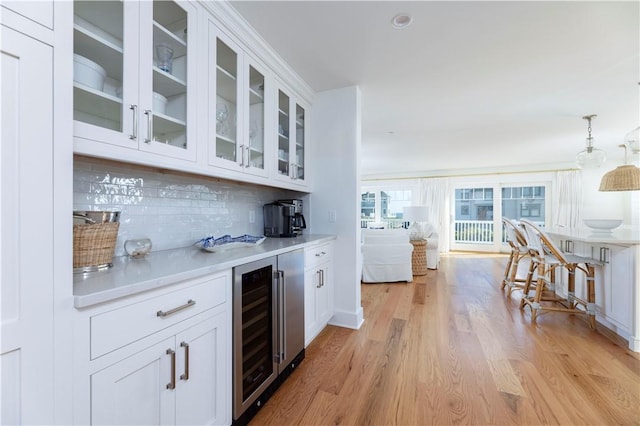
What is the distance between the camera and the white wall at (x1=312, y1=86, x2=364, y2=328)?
8.41 ft

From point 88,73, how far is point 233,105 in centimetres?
80

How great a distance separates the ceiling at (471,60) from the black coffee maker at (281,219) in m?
1.20

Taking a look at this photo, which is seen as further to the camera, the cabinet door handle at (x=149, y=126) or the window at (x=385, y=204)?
the window at (x=385, y=204)

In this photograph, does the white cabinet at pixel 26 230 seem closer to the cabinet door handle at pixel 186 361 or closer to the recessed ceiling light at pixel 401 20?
the cabinet door handle at pixel 186 361

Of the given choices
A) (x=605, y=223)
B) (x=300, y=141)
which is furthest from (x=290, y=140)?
(x=605, y=223)

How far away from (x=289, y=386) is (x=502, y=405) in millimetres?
1254

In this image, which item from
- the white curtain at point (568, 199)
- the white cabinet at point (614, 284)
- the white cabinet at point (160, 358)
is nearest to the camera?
the white cabinet at point (160, 358)

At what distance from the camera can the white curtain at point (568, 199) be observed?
20.2ft

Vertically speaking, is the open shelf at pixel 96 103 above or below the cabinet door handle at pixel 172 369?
above

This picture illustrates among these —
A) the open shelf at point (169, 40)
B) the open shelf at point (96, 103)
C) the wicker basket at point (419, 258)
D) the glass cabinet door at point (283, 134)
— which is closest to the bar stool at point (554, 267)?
the wicker basket at point (419, 258)

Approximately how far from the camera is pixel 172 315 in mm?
1019

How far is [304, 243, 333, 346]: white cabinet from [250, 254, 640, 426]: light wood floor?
0.20m

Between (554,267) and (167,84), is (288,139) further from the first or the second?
(554,267)

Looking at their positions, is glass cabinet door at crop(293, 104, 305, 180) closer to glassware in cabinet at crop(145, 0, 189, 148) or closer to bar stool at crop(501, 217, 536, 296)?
glassware in cabinet at crop(145, 0, 189, 148)
